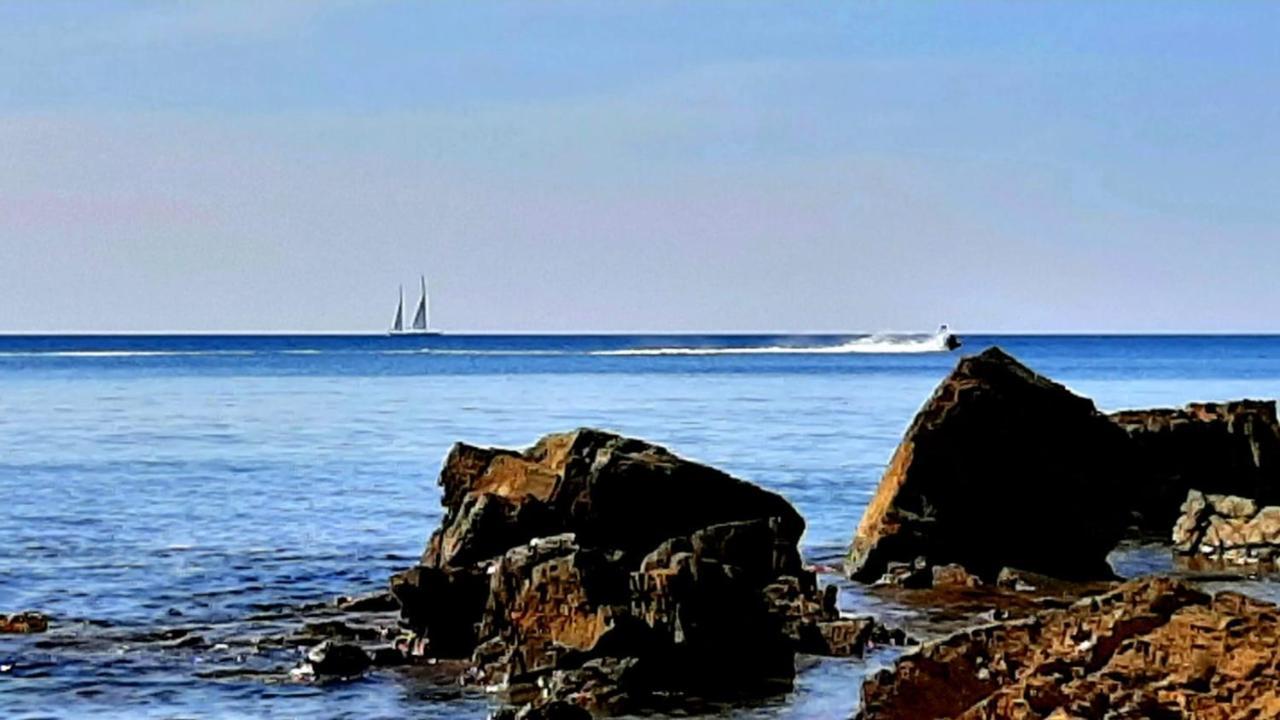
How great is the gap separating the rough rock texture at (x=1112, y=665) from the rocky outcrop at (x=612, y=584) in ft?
21.9

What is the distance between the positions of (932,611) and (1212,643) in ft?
53.0

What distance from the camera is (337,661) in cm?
2222

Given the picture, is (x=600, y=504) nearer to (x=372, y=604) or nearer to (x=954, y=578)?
(x=372, y=604)

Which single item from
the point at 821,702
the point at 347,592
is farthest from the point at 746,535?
the point at 347,592

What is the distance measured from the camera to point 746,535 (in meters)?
25.3

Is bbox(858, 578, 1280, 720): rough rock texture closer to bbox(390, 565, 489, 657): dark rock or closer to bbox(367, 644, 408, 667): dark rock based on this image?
bbox(367, 644, 408, 667): dark rock

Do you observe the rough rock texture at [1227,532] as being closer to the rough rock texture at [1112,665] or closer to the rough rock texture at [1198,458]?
the rough rock texture at [1198,458]

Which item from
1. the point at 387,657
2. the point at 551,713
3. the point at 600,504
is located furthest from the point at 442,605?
the point at 551,713

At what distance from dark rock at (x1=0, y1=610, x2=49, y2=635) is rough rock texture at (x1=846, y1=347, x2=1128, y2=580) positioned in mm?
11646

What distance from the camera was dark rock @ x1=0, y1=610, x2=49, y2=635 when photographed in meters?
25.9

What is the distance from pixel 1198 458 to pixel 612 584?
73.9ft

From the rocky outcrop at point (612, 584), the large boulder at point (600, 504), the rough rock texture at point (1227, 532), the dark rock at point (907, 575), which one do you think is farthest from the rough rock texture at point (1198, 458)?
the rocky outcrop at point (612, 584)

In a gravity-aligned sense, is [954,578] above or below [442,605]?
below

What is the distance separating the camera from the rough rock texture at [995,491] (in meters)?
30.4
